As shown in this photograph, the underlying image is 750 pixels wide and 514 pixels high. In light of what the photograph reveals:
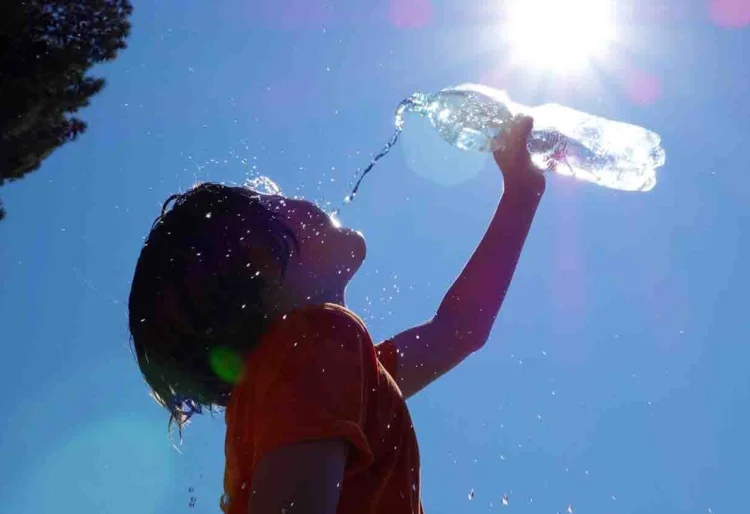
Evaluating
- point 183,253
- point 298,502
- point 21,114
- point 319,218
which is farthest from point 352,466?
point 21,114

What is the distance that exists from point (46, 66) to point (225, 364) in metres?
8.48

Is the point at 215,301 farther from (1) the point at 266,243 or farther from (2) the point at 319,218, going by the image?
(2) the point at 319,218

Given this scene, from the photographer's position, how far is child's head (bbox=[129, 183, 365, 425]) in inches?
81.9

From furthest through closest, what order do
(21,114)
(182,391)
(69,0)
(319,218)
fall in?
(69,0) → (21,114) → (319,218) → (182,391)

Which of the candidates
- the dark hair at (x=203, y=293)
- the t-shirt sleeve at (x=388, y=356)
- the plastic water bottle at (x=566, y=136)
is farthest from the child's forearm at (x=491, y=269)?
the plastic water bottle at (x=566, y=136)

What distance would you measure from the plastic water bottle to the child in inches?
66.7

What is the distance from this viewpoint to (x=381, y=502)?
1.81 m

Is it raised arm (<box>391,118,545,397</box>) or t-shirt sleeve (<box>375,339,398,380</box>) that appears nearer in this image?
t-shirt sleeve (<box>375,339,398,380</box>)

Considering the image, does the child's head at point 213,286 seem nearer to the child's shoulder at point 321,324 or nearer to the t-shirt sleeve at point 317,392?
the child's shoulder at point 321,324

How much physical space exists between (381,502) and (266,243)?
0.77 meters

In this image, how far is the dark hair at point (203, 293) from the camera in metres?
2.08

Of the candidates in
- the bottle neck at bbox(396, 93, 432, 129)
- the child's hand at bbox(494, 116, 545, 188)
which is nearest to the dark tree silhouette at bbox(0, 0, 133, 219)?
the bottle neck at bbox(396, 93, 432, 129)

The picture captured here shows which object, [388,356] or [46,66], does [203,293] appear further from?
[46,66]

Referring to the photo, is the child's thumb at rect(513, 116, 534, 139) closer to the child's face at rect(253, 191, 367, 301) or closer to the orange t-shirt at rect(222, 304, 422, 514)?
the child's face at rect(253, 191, 367, 301)
